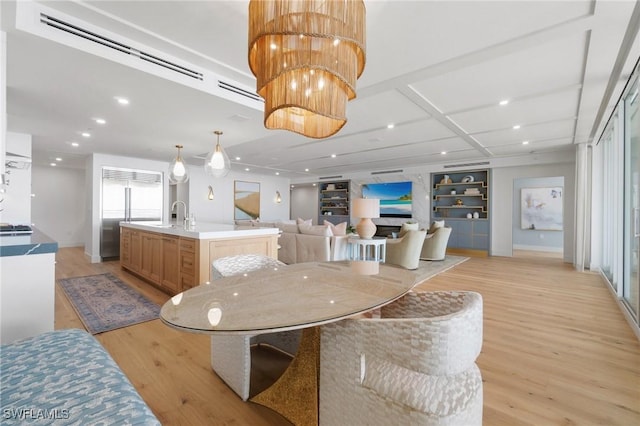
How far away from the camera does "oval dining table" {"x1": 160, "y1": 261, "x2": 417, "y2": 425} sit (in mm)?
958

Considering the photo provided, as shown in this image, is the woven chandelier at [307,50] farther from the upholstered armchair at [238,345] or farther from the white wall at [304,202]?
the white wall at [304,202]

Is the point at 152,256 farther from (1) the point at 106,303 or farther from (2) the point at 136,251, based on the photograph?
(1) the point at 106,303

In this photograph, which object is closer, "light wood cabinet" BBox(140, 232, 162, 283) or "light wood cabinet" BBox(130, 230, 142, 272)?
"light wood cabinet" BBox(140, 232, 162, 283)

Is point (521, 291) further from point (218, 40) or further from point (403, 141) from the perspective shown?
point (218, 40)

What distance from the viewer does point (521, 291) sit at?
389 centimetres

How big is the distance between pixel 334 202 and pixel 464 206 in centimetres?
477

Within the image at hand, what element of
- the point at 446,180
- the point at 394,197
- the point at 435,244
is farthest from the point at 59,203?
the point at 446,180

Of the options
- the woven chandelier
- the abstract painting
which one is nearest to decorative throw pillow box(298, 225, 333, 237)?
the woven chandelier

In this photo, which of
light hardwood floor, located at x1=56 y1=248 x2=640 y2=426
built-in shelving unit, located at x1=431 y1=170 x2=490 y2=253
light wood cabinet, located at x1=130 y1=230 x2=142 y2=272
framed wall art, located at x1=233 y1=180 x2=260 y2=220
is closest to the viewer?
light hardwood floor, located at x1=56 y1=248 x2=640 y2=426

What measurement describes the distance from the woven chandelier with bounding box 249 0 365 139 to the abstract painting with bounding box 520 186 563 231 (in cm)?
899

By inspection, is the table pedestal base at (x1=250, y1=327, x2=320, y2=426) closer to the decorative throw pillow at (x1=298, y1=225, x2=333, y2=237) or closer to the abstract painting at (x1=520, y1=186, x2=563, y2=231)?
the decorative throw pillow at (x1=298, y1=225, x2=333, y2=237)

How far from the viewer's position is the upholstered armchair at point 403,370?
985mm

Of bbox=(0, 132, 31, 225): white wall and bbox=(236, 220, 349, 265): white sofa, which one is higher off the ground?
bbox=(0, 132, 31, 225): white wall

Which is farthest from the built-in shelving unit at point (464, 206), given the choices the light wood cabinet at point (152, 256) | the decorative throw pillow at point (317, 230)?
the light wood cabinet at point (152, 256)
